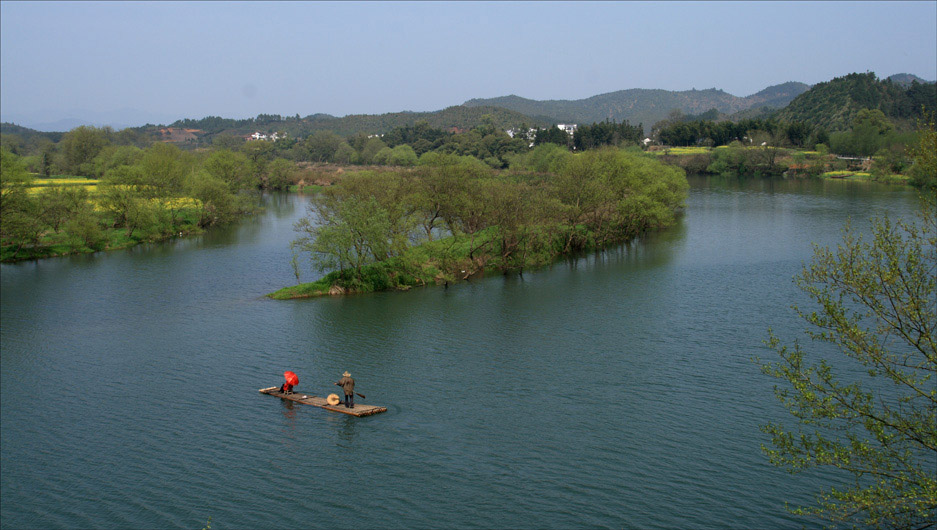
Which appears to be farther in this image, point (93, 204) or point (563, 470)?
point (93, 204)

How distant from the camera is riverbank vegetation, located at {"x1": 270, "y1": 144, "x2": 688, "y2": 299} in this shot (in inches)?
1928

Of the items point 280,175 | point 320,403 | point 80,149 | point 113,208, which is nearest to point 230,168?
point 280,175

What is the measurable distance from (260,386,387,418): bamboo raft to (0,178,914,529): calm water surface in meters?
0.45

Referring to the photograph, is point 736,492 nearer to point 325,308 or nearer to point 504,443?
point 504,443

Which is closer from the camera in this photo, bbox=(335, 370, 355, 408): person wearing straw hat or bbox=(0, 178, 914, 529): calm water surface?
bbox=(0, 178, 914, 529): calm water surface

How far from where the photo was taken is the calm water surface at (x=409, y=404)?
2117 centimetres

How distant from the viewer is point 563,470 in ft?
73.9

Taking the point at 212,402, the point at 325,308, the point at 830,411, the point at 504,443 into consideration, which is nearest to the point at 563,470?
the point at 504,443

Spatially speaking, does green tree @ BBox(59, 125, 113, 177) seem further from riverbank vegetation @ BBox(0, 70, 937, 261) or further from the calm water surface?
the calm water surface

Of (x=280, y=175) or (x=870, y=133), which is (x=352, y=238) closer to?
(x=280, y=175)

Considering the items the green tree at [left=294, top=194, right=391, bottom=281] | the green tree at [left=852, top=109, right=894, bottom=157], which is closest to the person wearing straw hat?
the green tree at [left=294, top=194, right=391, bottom=281]

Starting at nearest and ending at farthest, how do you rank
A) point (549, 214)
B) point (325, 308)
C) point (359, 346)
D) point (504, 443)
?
point (504, 443) < point (359, 346) < point (325, 308) < point (549, 214)

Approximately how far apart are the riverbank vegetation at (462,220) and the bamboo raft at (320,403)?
1885cm

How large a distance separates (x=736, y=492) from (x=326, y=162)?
177340 millimetres
